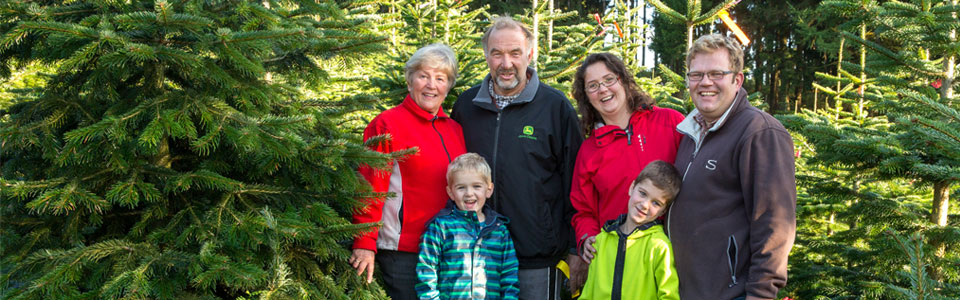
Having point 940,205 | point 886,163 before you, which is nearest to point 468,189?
point 886,163

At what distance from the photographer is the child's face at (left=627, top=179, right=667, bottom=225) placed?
2.76m

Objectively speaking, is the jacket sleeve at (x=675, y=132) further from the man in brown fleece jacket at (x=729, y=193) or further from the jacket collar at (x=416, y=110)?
the jacket collar at (x=416, y=110)

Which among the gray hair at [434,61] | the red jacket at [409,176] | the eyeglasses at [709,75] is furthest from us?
the gray hair at [434,61]

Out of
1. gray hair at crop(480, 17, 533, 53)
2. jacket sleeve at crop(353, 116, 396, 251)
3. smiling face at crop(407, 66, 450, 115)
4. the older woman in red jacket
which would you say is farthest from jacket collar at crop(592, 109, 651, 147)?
jacket sleeve at crop(353, 116, 396, 251)

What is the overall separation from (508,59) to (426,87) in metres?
0.54

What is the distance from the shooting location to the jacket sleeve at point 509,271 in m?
3.25

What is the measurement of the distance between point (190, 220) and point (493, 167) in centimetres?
166

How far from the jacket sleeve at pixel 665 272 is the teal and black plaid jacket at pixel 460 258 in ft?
2.77

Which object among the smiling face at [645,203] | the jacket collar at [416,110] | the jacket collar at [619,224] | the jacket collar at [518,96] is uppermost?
the jacket collar at [518,96]

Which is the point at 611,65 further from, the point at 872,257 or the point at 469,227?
the point at 872,257

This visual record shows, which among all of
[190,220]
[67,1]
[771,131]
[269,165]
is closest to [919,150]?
[771,131]

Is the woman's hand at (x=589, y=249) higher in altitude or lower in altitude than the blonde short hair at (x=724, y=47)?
lower

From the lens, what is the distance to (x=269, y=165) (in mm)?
2625

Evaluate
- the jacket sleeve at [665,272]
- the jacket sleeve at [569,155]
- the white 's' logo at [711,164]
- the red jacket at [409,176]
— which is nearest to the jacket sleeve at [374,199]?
the red jacket at [409,176]
